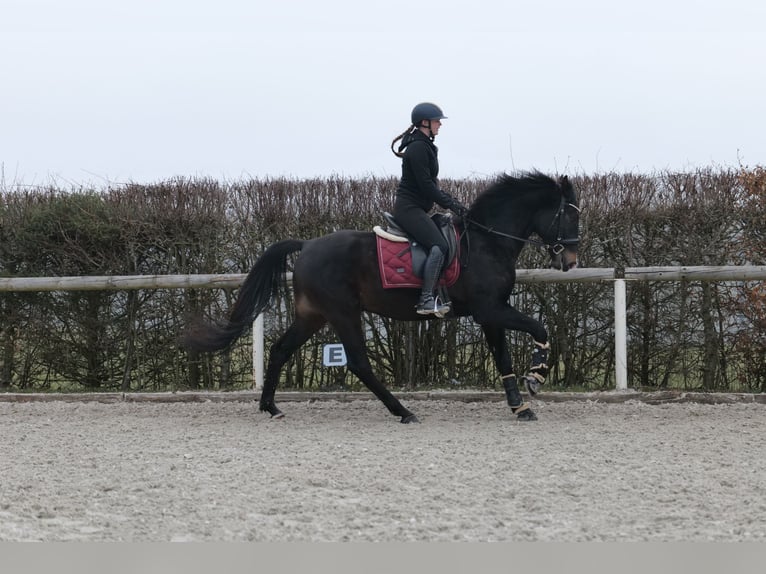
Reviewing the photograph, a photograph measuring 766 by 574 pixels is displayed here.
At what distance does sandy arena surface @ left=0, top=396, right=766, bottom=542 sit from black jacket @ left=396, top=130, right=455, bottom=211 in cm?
189

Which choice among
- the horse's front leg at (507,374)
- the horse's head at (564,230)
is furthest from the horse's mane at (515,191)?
the horse's front leg at (507,374)

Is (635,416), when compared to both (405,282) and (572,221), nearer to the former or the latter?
(572,221)

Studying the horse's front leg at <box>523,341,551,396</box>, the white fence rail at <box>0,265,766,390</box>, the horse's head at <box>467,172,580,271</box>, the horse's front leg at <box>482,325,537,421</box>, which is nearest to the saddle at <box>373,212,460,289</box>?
the horse's head at <box>467,172,580,271</box>

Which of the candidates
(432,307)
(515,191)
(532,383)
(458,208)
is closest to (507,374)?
(532,383)

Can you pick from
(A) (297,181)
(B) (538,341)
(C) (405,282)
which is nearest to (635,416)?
(B) (538,341)

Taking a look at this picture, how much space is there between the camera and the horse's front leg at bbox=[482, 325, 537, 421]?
25.6 ft

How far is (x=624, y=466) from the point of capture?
225 inches

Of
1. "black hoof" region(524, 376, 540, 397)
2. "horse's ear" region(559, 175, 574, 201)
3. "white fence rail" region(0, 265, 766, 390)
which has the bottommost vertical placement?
"black hoof" region(524, 376, 540, 397)

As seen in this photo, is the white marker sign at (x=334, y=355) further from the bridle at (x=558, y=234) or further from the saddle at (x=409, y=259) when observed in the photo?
the bridle at (x=558, y=234)

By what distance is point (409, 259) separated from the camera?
25.2 feet

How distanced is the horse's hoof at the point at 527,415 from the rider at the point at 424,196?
112 cm

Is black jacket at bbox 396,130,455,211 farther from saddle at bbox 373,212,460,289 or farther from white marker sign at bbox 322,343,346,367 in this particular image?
white marker sign at bbox 322,343,346,367

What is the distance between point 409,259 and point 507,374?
51.4 inches

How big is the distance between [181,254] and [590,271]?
14.3ft
